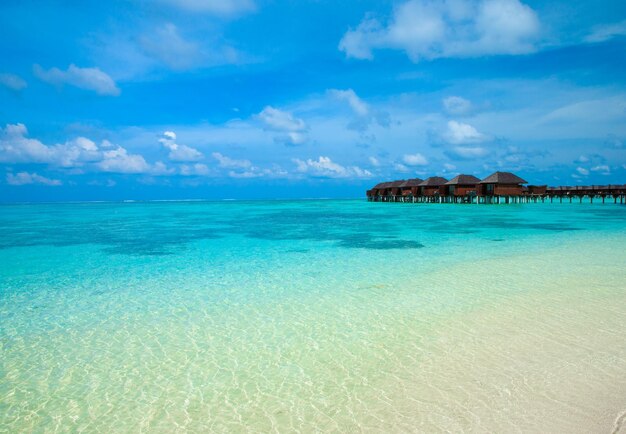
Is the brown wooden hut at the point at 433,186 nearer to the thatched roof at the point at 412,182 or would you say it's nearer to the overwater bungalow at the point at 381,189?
the thatched roof at the point at 412,182

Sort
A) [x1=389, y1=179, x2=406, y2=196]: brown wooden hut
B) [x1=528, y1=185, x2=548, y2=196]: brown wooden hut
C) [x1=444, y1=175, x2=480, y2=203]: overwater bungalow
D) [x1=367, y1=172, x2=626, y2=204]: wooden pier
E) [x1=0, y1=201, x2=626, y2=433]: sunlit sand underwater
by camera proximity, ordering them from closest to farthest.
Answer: [x1=0, y1=201, x2=626, y2=433]: sunlit sand underwater → [x1=367, y1=172, x2=626, y2=204]: wooden pier → [x1=444, y1=175, x2=480, y2=203]: overwater bungalow → [x1=528, y1=185, x2=548, y2=196]: brown wooden hut → [x1=389, y1=179, x2=406, y2=196]: brown wooden hut

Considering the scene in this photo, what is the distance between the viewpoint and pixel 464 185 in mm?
47250

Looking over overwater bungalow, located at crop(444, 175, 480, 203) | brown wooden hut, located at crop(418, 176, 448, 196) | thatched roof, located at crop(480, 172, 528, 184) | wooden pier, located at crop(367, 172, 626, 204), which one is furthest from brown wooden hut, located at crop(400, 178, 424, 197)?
thatched roof, located at crop(480, 172, 528, 184)

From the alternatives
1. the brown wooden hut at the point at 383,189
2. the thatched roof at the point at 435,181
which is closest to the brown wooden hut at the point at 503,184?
the thatched roof at the point at 435,181

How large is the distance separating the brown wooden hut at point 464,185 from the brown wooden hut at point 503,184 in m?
2.00

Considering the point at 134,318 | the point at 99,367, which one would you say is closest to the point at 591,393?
the point at 99,367

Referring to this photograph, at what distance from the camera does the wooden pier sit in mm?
43562

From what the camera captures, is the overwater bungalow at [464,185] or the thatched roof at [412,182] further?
the thatched roof at [412,182]

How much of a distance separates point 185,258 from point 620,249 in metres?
13.7

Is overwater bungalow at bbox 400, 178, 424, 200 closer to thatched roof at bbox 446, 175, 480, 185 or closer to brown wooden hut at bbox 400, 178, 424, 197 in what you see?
brown wooden hut at bbox 400, 178, 424, 197

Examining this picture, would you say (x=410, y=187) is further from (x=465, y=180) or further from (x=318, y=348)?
(x=318, y=348)

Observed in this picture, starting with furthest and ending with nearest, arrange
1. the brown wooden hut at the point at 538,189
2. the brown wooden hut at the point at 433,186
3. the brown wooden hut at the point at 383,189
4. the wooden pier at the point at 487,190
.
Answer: the brown wooden hut at the point at 383,189
the brown wooden hut at the point at 538,189
the brown wooden hut at the point at 433,186
the wooden pier at the point at 487,190

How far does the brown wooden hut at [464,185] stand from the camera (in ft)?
154

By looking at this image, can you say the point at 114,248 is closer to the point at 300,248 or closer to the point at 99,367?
the point at 300,248
